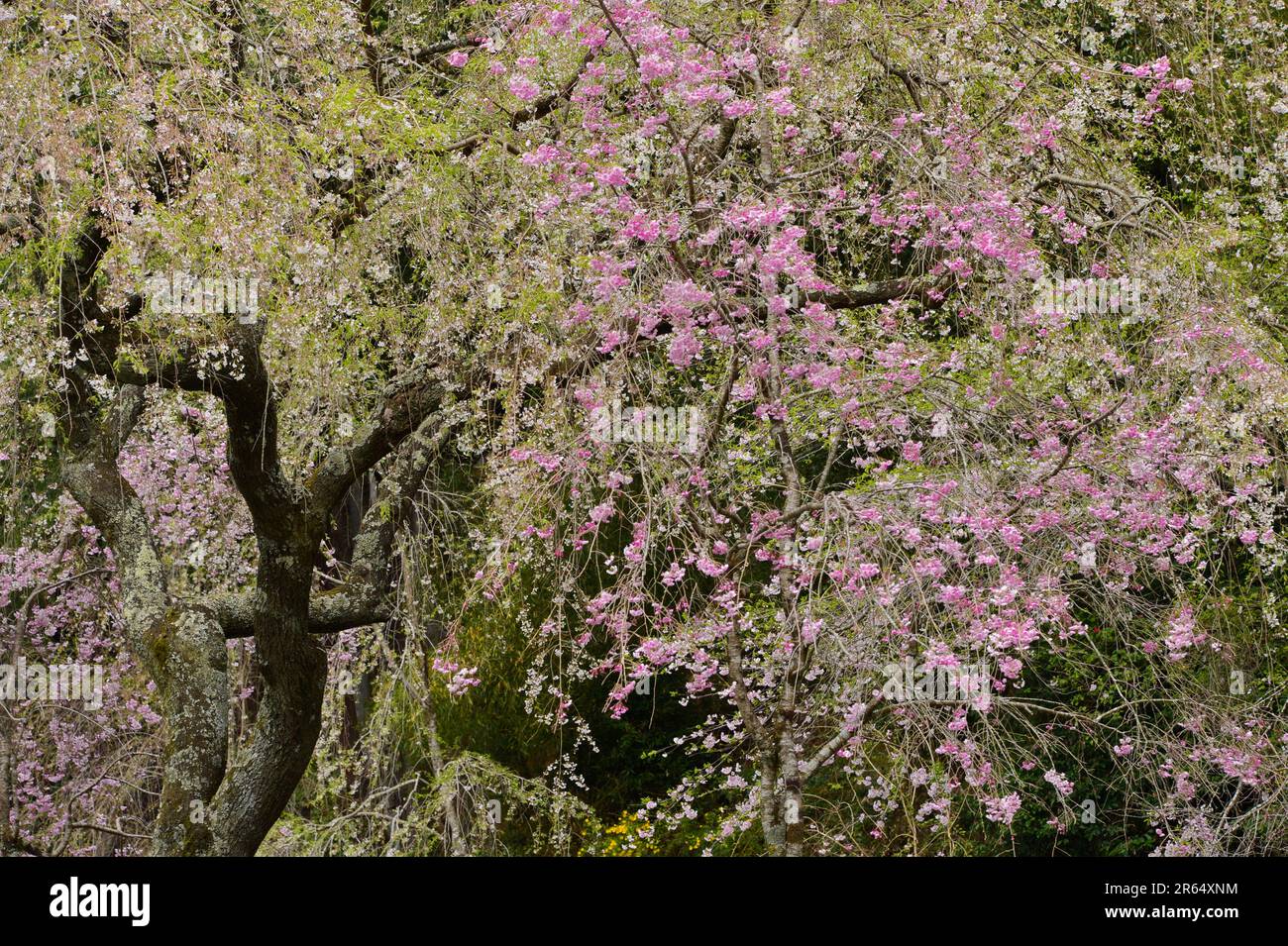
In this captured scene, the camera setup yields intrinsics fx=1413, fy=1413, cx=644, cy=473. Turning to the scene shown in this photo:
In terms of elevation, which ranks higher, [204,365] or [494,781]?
[204,365]

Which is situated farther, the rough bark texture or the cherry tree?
the rough bark texture

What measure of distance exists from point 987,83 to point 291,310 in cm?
292

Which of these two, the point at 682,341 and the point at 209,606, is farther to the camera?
the point at 209,606

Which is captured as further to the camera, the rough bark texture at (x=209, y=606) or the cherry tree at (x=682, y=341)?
the rough bark texture at (x=209, y=606)

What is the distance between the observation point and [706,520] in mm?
5062

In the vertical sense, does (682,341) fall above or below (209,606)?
above

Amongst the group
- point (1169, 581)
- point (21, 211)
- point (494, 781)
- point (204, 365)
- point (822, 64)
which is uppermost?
point (822, 64)

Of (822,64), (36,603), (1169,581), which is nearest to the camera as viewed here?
(822,64)

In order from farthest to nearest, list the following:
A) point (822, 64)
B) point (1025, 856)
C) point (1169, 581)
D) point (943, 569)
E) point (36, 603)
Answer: point (36, 603)
point (1025, 856)
point (1169, 581)
point (822, 64)
point (943, 569)

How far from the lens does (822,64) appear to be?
17.7ft
